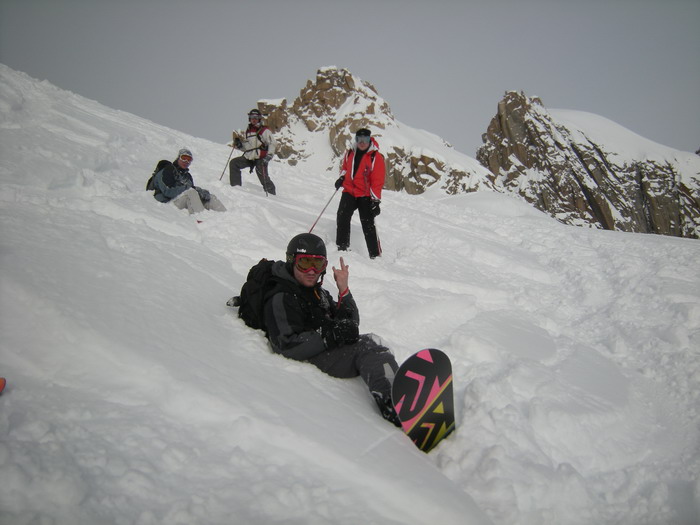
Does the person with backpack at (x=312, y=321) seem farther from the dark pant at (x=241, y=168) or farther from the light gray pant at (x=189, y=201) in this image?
the dark pant at (x=241, y=168)

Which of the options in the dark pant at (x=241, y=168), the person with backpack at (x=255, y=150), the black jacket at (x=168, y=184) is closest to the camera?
the black jacket at (x=168, y=184)

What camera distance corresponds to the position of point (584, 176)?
2773 inches

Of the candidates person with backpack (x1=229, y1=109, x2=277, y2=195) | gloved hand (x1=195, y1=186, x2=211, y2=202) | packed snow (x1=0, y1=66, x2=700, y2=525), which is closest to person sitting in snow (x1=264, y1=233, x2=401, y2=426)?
packed snow (x1=0, y1=66, x2=700, y2=525)

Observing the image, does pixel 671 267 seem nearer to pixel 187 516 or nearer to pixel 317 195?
pixel 187 516

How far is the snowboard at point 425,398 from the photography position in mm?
2236

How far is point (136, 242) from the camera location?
3.74 m

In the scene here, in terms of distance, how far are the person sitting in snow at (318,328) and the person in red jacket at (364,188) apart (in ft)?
9.19

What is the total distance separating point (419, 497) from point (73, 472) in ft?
4.70

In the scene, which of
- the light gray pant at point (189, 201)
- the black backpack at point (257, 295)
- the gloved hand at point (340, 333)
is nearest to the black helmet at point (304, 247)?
the black backpack at point (257, 295)

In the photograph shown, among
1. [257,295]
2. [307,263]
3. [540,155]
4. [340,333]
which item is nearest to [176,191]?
[257,295]

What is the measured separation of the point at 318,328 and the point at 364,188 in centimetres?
340

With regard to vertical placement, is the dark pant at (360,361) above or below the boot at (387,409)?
above

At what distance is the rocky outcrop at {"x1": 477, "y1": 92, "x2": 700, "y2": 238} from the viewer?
2630 inches

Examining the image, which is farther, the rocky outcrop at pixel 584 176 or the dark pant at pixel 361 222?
the rocky outcrop at pixel 584 176
